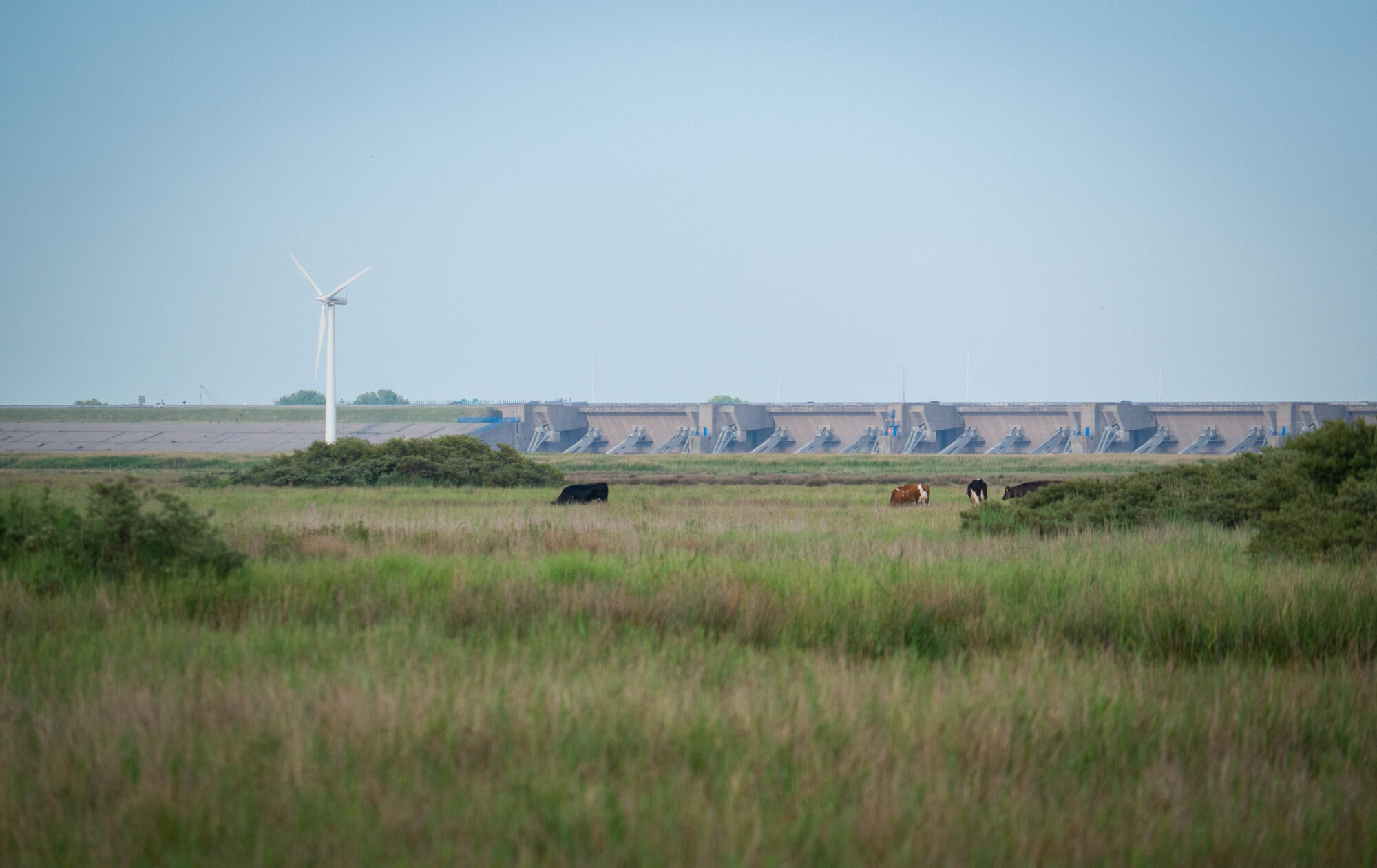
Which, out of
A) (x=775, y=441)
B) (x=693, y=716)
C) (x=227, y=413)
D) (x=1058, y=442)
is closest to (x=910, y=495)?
(x=693, y=716)

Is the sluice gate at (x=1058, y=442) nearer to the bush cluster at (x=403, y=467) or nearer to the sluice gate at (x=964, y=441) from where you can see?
the sluice gate at (x=964, y=441)

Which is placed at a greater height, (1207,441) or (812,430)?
(812,430)

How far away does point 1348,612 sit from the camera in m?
9.12

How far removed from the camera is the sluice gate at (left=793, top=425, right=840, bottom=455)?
408 ft

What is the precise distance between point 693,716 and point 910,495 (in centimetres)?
2515

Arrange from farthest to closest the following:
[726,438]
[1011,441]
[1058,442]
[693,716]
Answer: [1011,441] < [726,438] < [1058,442] < [693,716]

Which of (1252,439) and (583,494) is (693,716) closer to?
(583,494)

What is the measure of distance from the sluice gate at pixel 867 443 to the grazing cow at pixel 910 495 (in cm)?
9148


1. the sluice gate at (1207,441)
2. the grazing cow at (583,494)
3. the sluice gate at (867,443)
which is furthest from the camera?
the sluice gate at (867,443)

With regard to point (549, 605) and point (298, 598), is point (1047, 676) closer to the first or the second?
point (549, 605)

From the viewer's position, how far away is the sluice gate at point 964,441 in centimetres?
12175

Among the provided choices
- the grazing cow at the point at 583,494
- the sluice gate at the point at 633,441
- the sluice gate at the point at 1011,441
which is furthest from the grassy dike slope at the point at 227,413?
the grazing cow at the point at 583,494

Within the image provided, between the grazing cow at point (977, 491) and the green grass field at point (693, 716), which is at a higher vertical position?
the green grass field at point (693, 716)

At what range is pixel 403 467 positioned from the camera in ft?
→ 130
